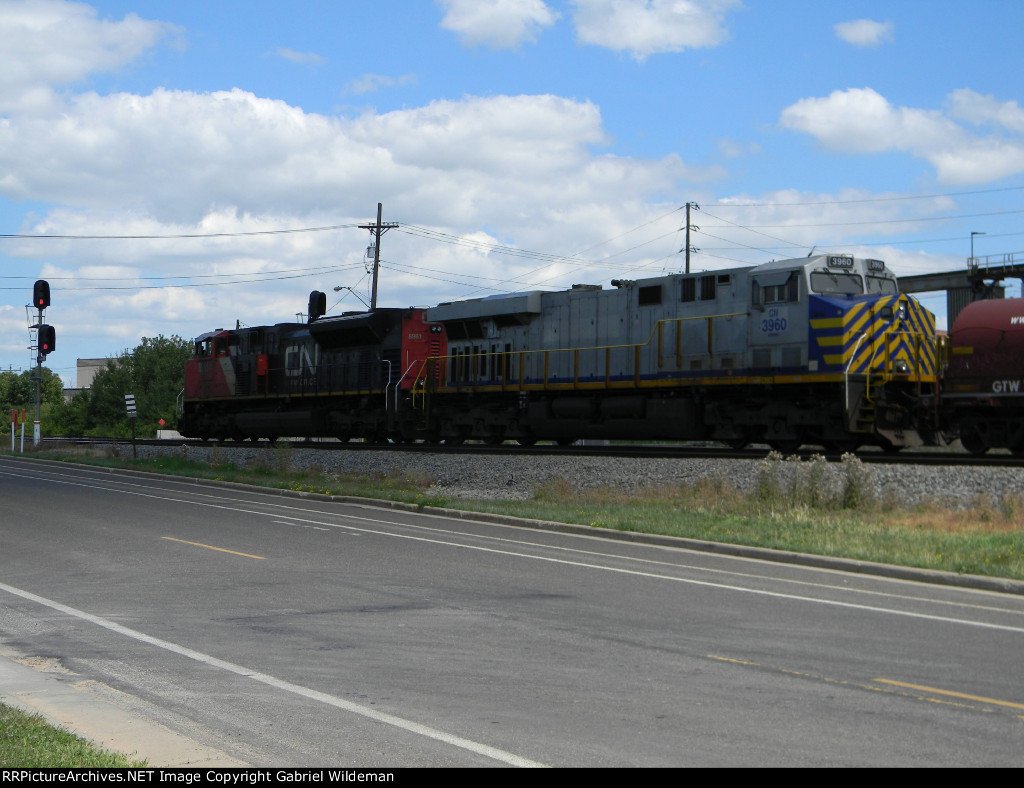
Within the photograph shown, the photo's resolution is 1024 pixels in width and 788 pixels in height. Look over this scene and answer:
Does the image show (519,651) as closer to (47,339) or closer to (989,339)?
(989,339)

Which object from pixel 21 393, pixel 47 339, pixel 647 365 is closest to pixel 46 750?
pixel 647 365

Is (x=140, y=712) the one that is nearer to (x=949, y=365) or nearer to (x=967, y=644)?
(x=967, y=644)

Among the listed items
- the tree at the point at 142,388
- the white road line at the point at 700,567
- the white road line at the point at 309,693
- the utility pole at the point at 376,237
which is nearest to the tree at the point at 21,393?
the tree at the point at 142,388

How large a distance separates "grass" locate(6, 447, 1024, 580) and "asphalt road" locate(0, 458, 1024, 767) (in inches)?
42.1

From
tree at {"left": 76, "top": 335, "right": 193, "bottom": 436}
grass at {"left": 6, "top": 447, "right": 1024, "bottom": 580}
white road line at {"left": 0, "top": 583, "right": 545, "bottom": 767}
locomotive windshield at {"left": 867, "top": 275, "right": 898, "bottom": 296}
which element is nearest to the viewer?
white road line at {"left": 0, "top": 583, "right": 545, "bottom": 767}

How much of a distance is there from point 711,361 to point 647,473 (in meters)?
4.19

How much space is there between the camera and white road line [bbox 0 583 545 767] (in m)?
5.20

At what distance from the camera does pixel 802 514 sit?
51.5ft

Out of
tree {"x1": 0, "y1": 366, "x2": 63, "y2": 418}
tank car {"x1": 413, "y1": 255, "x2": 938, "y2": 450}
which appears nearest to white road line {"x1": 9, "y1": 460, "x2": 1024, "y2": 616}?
tank car {"x1": 413, "y1": 255, "x2": 938, "y2": 450}

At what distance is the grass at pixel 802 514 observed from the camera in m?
12.4

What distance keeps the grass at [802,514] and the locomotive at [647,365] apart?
392 cm

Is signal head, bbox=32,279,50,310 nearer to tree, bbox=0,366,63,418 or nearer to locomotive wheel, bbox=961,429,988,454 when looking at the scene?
locomotive wheel, bbox=961,429,988,454

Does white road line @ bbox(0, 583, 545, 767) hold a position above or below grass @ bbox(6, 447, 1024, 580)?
below

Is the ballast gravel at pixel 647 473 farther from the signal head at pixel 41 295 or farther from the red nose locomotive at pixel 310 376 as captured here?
the signal head at pixel 41 295
